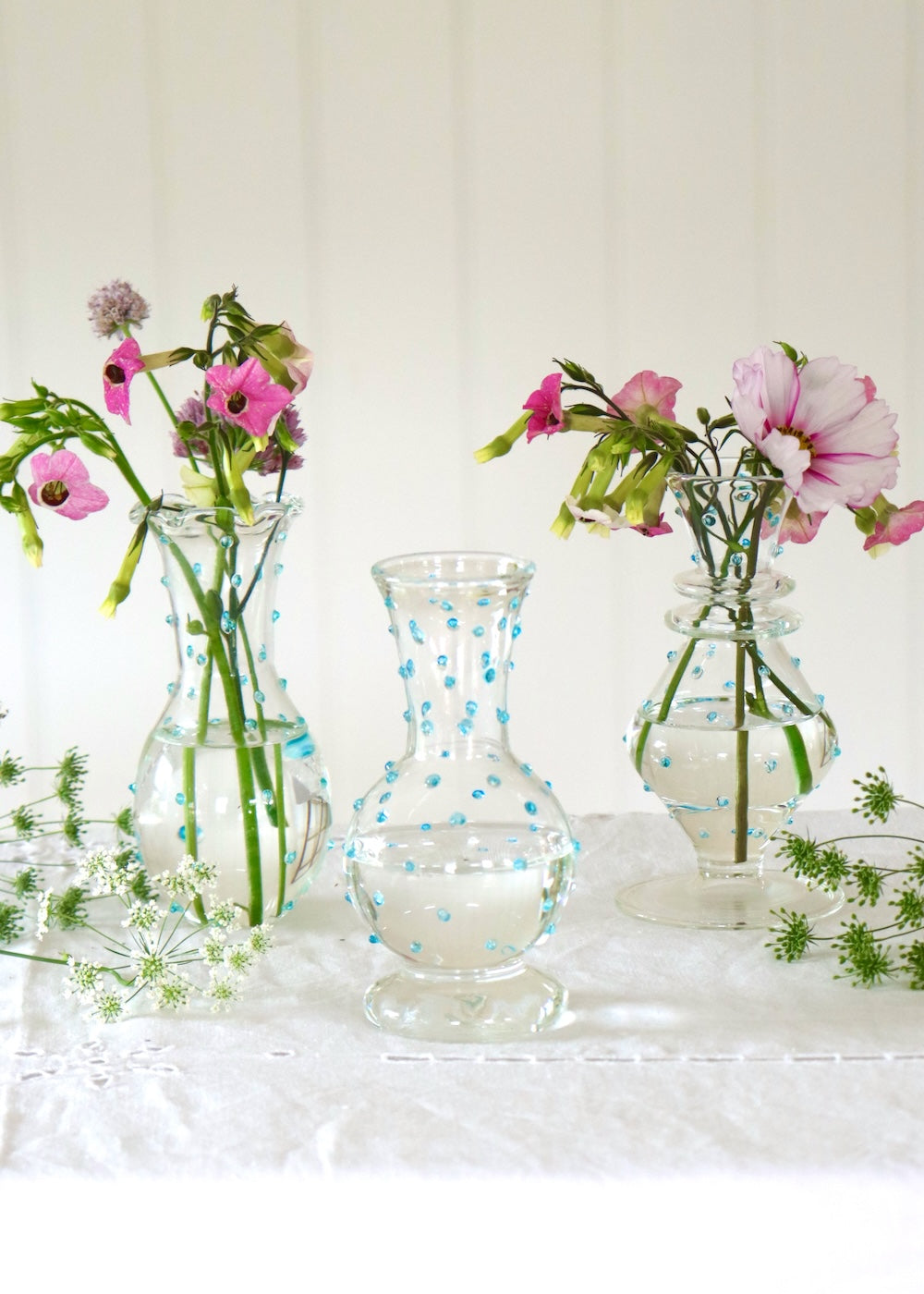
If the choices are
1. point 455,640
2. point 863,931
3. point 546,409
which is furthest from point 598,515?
point 863,931

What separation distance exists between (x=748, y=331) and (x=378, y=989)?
5.10ft

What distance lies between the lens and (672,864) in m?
1.05

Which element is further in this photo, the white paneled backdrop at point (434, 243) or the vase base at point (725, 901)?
the white paneled backdrop at point (434, 243)

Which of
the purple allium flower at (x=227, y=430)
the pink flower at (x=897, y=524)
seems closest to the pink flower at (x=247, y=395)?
the purple allium flower at (x=227, y=430)

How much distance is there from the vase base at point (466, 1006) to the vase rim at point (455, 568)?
8.2 inches

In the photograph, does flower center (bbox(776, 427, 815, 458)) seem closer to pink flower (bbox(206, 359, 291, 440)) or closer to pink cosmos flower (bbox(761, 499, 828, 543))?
pink cosmos flower (bbox(761, 499, 828, 543))

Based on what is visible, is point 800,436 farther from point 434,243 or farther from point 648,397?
point 434,243

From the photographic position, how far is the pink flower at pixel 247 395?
77 cm

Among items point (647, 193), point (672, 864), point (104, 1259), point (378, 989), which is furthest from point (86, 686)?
point (104, 1259)

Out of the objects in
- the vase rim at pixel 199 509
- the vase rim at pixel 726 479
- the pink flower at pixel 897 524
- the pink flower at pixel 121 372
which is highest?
the pink flower at pixel 121 372

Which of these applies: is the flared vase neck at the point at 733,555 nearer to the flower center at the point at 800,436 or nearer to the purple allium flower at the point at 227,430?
the flower center at the point at 800,436

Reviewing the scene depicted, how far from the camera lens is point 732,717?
901mm

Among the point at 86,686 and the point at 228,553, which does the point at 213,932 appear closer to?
the point at 228,553

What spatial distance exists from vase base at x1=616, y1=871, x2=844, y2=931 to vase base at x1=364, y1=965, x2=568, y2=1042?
0.16 metres
